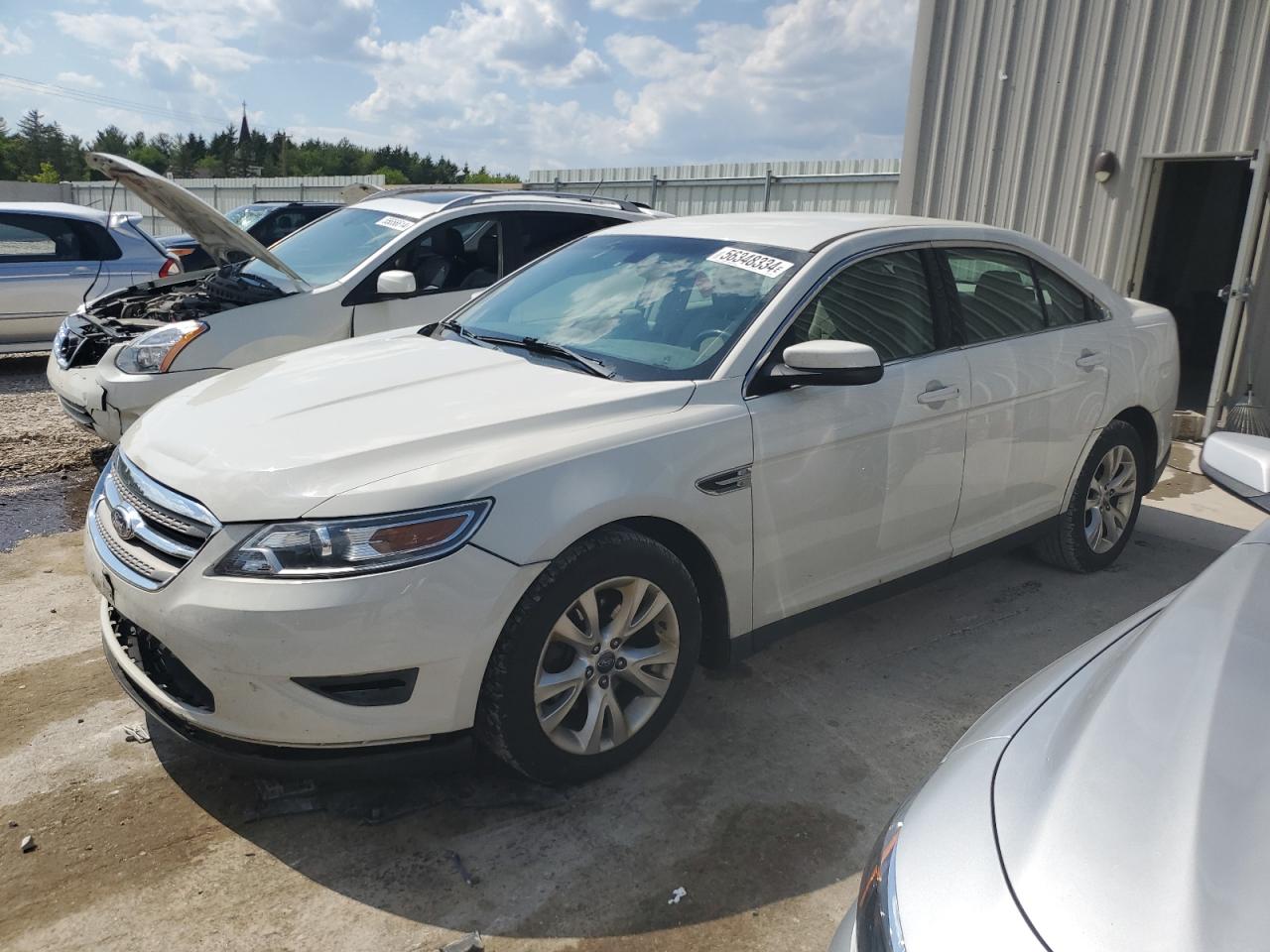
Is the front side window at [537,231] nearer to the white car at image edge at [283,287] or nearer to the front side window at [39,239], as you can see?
the white car at image edge at [283,287]

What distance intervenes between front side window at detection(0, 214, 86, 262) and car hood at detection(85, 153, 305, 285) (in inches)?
126

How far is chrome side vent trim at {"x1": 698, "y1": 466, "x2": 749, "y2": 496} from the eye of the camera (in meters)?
3.04

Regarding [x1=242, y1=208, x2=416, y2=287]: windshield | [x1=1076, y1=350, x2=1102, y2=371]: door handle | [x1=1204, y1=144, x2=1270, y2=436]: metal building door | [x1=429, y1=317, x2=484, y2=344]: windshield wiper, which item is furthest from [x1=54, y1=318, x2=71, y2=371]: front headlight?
[x1=1204, y1=144, x2=1270, y2=436]: metal building door

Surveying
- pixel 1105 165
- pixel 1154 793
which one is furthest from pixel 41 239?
pixel 1154 793

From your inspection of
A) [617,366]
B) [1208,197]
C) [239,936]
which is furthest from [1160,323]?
[1208,197]

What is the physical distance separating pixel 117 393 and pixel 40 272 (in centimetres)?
445

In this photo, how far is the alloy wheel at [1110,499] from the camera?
477cm

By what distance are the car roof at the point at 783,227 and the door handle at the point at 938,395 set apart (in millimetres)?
661

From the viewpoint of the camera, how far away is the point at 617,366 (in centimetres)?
Result: 332

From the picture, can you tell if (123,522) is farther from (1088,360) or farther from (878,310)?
(1088,360)

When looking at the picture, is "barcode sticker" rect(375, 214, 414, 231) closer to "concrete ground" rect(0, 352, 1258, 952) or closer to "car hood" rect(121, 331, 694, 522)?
"car hood" rect(121, 331, 694, 522)

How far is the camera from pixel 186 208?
6.09 m

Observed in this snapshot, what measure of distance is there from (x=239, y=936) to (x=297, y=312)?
165 inches

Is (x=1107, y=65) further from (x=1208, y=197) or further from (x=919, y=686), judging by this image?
(x=919, y=686)
